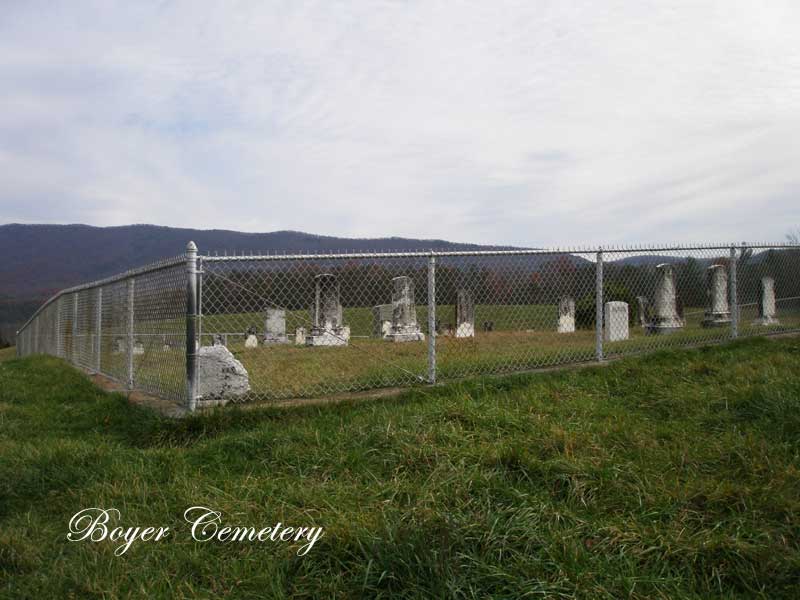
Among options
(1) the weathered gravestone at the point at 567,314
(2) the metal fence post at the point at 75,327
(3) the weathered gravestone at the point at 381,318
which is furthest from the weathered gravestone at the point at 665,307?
(2) the metal fence post at the point at 75,327

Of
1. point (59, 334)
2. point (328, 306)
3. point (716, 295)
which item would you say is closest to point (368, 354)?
point (328, 306)

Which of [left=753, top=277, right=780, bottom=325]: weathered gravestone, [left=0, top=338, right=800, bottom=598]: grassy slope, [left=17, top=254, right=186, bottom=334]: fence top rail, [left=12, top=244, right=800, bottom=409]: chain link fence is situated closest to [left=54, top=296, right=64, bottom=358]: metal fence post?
[left=12, top=244, right=800, bottom=409]: chain link fence

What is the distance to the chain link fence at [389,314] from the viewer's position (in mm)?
5227

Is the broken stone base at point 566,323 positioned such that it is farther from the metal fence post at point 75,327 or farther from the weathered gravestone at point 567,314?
the metal fence post at point 75,327

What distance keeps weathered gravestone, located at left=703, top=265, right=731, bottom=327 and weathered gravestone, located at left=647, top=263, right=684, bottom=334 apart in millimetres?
551

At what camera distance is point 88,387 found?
729cm

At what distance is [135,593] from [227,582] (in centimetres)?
36

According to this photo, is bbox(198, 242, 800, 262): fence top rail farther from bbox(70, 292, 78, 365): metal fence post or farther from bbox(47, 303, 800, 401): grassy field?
bbox(70, 292, 78, 365): metal fence post

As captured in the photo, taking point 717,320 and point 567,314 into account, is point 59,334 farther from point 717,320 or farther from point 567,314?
point 717,320

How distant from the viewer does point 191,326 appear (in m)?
4.87

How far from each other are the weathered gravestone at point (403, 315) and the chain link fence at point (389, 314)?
23 millimetres

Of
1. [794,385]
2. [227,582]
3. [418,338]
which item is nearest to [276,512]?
[227,582]

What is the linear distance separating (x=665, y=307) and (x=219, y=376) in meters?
8.39

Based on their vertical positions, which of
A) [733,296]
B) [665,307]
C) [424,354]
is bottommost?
[424,354]
